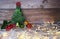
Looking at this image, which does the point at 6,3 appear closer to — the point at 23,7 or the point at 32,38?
the point at 23,7

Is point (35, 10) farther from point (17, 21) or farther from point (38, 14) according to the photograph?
point (17, 21)

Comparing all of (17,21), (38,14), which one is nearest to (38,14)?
(38,14)

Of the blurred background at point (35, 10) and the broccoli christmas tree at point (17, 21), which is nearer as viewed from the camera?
the broccoli christmas tree at point (17, 21)

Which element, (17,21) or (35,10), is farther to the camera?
(35,10)

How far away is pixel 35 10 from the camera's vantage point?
1.96m

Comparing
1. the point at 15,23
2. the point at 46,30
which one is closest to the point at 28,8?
the point at 15,23

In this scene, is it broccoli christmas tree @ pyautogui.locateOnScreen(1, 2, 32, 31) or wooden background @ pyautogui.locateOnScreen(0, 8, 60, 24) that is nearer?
broccoli christmas tree @ pyautogui.locateOnScreen(1, 2, 32, 31)

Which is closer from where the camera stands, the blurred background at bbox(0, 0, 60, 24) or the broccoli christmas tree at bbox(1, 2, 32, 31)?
the broccoli christmas tree at bbox(1, 2, 32, 31)

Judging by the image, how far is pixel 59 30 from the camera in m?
1.75

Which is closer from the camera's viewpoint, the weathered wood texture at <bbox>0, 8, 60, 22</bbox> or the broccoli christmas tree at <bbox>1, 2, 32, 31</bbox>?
the broccoli christmas tree at <bbox>1, 2, 32, 31</bbox>

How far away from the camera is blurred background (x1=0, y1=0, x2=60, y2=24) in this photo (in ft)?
6.40

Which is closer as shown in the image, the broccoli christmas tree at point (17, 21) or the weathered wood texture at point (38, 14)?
the broccoli christmas tree at point (17, 21)

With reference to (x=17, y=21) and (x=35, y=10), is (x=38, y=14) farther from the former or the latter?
(x=17, y=21)

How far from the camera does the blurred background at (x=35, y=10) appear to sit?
195 cm
